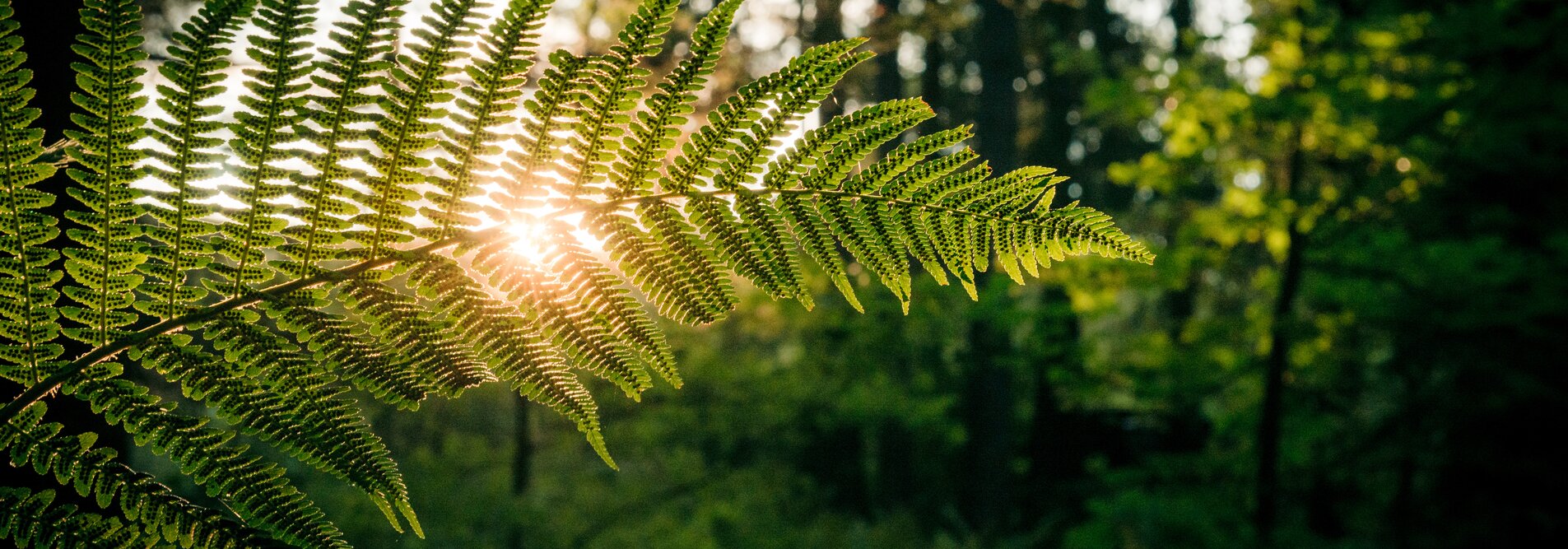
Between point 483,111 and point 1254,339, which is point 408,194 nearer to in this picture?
point 483,111

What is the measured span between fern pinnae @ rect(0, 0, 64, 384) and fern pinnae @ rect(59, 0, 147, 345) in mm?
27

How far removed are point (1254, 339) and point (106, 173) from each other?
7942 mm

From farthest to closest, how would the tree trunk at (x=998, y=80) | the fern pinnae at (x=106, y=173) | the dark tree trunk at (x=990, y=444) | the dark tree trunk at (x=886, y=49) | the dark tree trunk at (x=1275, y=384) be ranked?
the dark tree trunk at (x=990, y=444)
the tree trunk at (x=998, y=80)
the dark tree trunk at (x=886, y=49)
the dark tree trunk at (x=1275, y=384)
the fern pinnae at (x=106, y=173)

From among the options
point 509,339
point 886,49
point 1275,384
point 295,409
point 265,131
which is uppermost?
point 886,49

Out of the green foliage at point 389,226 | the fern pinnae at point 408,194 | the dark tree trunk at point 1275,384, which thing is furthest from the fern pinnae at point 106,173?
the dark tree trunk at point 1275,384

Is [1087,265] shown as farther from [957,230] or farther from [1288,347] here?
[957,230]

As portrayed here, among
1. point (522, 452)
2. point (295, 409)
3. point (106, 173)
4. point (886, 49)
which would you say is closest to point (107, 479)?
point (295, 409)

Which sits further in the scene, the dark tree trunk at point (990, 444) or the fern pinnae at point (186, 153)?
the dark tree trunk at point (990, 444)

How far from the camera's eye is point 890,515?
10195 mm

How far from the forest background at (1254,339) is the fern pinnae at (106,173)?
3.31 meters

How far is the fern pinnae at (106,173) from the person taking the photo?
0.80 m

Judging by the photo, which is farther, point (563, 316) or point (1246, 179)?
point (1246, 179)

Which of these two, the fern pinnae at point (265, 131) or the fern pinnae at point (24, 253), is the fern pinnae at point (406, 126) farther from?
the fern pinnae at point (24, 253)

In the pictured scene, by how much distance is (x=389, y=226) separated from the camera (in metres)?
0.98
